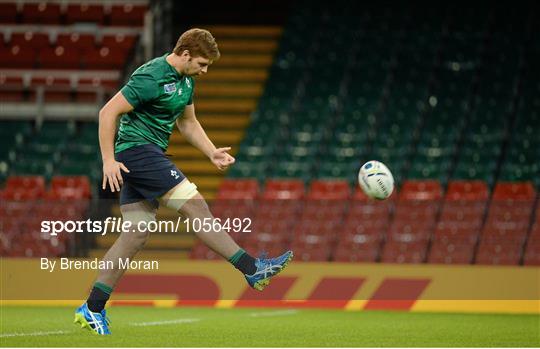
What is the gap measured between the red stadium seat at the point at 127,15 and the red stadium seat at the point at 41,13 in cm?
102

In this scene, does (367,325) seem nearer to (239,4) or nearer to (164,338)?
(164,338)

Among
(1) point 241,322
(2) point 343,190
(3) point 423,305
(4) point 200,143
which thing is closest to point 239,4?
(2) point 343,190

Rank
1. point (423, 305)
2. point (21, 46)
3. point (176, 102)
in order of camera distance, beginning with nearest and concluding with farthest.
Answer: point (176, 102)
point (423, 305)
point (21, 46)

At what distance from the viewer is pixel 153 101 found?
23.1 feet

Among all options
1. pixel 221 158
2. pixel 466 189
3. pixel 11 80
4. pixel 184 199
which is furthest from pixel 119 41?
pixel 184 199

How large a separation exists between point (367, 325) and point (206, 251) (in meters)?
4.79

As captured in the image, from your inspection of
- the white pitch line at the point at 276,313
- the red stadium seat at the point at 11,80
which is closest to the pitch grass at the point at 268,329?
the white pitch line at the point at 276,313

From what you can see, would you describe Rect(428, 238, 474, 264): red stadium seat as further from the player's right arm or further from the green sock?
the player's right arm

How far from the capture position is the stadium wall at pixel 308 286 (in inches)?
506

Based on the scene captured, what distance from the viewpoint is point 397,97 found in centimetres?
1811

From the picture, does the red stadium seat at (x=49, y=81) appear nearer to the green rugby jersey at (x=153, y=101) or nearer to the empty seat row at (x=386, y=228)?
the empty seat row at (x=386, y=228)

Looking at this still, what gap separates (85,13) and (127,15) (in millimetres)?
774

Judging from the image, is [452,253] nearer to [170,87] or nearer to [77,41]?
[170,87]

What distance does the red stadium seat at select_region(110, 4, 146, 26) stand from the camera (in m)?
20.2
